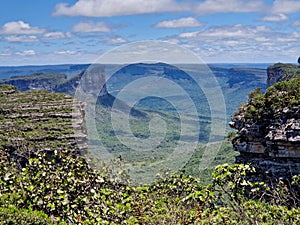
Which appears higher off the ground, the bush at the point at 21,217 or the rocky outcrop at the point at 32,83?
the rocky outcrop at the point at 32,83

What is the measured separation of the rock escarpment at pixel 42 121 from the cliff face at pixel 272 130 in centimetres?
2678

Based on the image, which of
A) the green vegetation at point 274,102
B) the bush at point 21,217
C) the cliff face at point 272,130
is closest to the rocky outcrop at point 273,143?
the cliff face at point 272,130

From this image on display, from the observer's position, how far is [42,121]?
212 feet

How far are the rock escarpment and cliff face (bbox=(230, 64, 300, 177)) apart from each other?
2678 cm

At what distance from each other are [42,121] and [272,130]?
4590 cm

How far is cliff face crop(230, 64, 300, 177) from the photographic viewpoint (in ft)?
85.1

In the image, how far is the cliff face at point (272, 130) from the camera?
85.1ft

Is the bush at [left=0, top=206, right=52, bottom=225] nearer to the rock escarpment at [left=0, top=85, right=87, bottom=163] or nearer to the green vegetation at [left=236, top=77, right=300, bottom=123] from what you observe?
the green vegetation at [left=236, top=77, right=300, bottom=123]

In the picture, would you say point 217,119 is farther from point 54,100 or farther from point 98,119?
point 54,100

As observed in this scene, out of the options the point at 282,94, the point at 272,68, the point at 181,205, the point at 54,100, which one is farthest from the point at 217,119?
the point at 181,205

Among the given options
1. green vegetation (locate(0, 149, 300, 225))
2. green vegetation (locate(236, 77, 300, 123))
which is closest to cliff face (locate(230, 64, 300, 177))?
green vegetation (locate(236, 77, 300, 123))

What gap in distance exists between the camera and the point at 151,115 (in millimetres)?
151875

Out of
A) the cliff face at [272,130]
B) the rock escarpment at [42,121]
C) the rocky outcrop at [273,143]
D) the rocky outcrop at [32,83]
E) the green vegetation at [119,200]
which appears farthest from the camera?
the rocky outcrop at [32,83]

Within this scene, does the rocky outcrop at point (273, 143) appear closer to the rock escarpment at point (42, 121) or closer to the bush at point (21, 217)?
the bush at point (21, 217)
